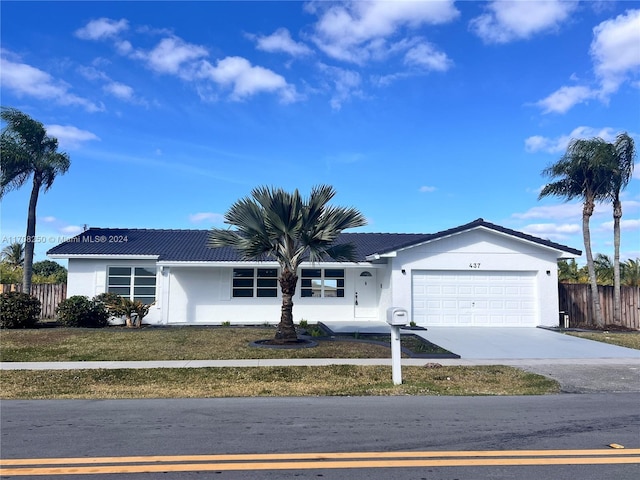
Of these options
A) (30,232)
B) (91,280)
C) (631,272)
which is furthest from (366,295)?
(631,272)

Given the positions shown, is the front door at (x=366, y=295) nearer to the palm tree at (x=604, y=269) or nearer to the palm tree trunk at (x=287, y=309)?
the palm tree trunk at (x=287, y=309)

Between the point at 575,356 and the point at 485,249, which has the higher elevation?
the point at 485,249

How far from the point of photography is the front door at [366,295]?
68.8 feet

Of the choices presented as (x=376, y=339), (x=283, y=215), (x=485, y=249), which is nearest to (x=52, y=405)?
(x=283, y=215)

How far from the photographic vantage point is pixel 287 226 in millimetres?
13109

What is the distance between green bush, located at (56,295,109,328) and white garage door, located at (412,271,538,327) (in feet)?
37.7

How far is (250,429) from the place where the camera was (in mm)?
5973

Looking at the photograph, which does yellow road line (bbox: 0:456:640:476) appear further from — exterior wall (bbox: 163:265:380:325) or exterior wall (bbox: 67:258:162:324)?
exterior wall (bbox: 67:258:162:324)

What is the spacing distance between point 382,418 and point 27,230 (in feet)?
59.7

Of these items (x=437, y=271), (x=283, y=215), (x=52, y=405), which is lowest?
(x=52, y=405)

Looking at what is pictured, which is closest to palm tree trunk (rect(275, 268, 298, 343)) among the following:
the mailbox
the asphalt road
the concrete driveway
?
the concrete driveway

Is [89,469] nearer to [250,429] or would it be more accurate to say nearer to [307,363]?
[250,429]

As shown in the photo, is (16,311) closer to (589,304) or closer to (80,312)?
(80,312)

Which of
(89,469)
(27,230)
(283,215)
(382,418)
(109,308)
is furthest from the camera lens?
(27,230)
